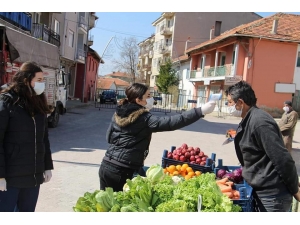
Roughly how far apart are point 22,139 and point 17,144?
0.20 ft

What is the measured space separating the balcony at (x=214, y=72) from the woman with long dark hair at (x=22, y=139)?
30.0 m

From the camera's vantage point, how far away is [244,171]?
3.29 metres

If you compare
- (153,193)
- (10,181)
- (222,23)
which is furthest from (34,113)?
(222,23)

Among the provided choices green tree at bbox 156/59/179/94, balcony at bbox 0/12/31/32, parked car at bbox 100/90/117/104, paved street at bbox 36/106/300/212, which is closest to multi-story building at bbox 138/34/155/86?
green tree at bbox 156/59/179/94

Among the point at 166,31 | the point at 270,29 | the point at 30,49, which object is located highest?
the point at 166,31

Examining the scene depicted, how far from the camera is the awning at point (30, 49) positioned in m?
9.89

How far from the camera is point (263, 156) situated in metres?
3.12

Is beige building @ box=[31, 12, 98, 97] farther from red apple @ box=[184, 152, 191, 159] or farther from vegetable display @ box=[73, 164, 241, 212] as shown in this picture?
vegetable display @ box=[73, 164, 241, 212]

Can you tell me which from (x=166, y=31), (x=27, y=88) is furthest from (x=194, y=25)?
(x=27, y=88)

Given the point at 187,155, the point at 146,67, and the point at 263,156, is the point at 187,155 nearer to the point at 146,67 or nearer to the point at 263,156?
the point at 263,156

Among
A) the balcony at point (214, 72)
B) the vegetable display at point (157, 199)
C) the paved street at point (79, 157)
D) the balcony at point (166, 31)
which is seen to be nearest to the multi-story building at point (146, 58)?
the balcony at point (166, 31)

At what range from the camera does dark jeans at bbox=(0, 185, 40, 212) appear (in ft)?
10.9

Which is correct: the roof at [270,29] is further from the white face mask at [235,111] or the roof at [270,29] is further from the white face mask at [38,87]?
the white face mask at [38,87]

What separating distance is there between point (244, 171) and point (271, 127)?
52 cm
